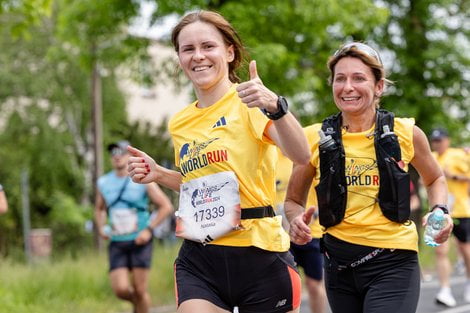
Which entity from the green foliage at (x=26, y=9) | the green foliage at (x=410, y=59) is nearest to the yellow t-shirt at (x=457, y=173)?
the green foliage at (x=26, y=9)

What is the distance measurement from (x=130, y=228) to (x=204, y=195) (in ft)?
16.8

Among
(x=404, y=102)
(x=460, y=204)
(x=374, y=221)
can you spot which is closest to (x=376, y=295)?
(x=374, y=221)

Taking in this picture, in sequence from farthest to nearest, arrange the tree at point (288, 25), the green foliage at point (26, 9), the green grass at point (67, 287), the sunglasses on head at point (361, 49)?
the tree at point (288, 25)
the green foliage at point (26, 9)
the green grass at point (67, 287)
the sunglasses on head at point (361, 49)

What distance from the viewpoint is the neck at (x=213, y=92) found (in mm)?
4288

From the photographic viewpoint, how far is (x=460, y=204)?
11.5 m

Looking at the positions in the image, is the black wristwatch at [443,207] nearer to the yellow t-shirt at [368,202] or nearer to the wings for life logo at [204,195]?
the yellow t-shirt at [368,202]

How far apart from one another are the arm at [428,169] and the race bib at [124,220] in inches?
192

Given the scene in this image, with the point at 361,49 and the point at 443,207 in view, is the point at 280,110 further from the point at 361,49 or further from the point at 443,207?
the point at 443,207

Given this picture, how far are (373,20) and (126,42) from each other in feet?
16.4

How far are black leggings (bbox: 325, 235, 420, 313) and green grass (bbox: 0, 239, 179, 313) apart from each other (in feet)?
20.2

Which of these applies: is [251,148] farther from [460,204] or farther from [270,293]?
[460,204]

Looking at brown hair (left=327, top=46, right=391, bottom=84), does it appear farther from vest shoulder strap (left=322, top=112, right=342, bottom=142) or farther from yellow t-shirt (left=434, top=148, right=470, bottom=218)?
yellow t-shirt (left=434, top=148, right=470, bottom=218)

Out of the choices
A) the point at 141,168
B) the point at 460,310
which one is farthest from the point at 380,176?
the point at 460,310

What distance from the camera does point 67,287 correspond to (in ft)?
38.7
